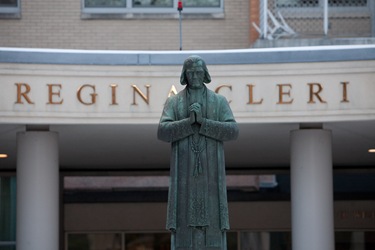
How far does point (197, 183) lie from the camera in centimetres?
1119

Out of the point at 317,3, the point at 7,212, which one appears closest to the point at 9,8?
the point at 7,212

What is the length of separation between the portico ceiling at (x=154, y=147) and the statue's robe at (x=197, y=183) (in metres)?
9.20

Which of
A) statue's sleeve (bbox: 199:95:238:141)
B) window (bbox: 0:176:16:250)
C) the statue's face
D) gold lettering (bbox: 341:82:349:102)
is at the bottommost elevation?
statue's sleeve (bbox: 199:95:238:141)

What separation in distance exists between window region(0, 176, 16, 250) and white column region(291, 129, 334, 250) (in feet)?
34.2

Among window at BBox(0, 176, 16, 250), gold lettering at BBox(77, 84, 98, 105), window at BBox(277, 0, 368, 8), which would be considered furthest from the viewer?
window at BBox(0, 176, 16, 250)

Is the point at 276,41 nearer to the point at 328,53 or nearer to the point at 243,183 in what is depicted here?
the point at 328,53

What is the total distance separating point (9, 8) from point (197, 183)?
15078 mm

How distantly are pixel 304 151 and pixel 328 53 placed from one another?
2.30 meters

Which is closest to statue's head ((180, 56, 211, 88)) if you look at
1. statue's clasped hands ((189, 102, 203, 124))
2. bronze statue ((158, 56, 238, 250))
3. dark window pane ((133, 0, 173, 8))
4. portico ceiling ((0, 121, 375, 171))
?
bronze statue ((158, 56, 238, 250))

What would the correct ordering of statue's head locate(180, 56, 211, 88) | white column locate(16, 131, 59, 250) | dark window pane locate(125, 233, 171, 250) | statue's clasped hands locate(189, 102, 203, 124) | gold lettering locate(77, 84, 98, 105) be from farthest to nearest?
dark window pane locate(125, 233, 171, 250)
white column locate(16, 131, 59, 250)
gold lettering locate(77, 84, 98, 105)
statue's head locate(180, 56, 211, 88)
statue's clasped hands locate(189, 102, 203, 124)

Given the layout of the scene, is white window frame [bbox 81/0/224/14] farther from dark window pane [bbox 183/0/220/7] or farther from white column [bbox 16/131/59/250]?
white column [bbox 16/131/59/250]

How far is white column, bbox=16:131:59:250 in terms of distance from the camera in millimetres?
20797

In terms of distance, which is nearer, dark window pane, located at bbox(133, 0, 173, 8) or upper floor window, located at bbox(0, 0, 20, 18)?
upper floor window, located at bbox(0, 0, 20, 18)

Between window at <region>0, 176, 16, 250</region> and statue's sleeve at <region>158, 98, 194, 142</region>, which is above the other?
window at <region>0, 176, 16, 250</region>
